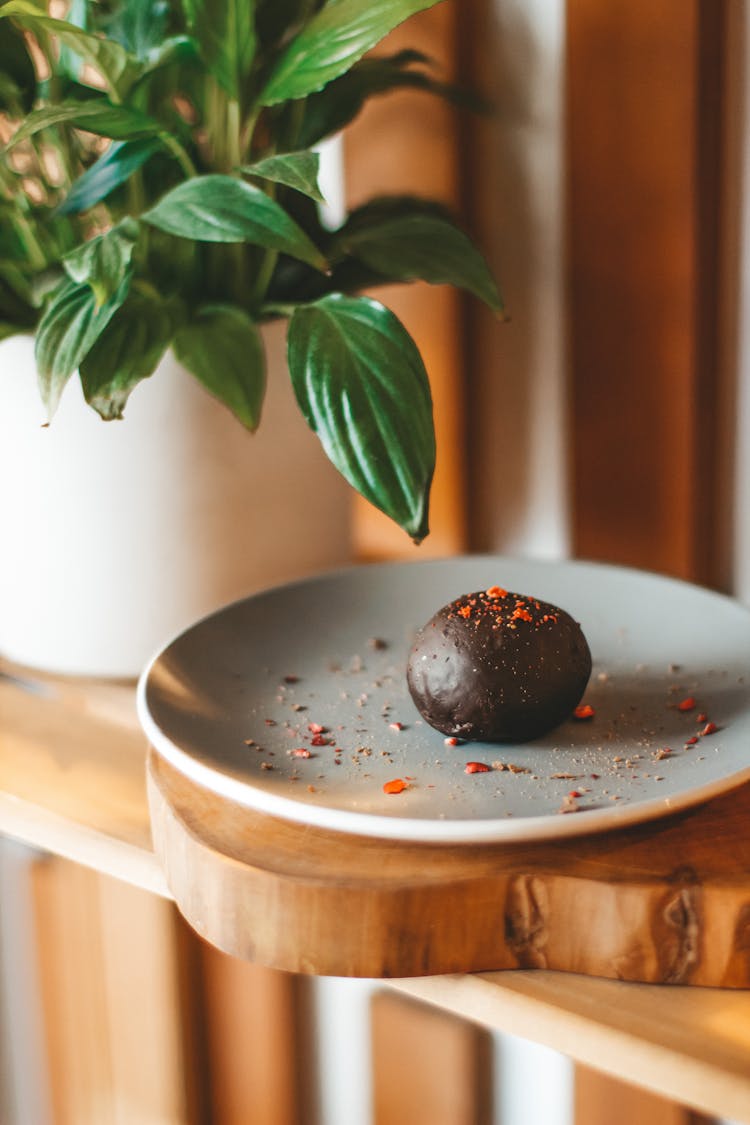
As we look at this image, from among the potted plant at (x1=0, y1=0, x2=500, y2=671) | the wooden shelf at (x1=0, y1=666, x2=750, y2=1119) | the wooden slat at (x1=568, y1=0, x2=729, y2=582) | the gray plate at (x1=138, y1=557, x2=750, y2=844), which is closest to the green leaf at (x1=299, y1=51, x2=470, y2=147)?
the potted plant at (x1=0, y1=0, x2=500, y2=671)

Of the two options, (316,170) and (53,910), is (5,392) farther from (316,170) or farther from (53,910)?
(53,910)

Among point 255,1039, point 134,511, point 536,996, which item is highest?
point 134,511

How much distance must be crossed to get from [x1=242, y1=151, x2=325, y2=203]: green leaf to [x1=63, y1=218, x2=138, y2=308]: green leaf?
0.26 ft

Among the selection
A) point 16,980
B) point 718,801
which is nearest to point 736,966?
point 718,801

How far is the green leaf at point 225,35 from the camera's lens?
0.60 metres

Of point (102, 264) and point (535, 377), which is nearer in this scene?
point (102, 264)

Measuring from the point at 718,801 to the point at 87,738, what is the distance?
1.08ft

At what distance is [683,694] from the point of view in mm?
554

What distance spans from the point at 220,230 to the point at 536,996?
359 mm

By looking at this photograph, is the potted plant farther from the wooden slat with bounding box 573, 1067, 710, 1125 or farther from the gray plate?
the wooden slat with bounding box 573, 1067, 710, 1125

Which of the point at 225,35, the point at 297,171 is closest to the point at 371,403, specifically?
the point at 297,171

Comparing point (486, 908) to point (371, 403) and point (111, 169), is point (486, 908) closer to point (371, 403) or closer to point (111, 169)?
point (371, 403)

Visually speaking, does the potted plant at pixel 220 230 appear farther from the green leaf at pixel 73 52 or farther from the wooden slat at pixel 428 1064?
the wooden slat at pixel 428 1064

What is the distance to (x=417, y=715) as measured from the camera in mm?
553
